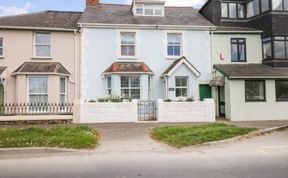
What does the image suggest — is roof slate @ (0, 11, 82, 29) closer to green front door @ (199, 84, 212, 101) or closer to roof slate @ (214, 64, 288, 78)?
green front door @ (199, 84, 212, 101)

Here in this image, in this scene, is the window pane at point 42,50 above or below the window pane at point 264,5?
below

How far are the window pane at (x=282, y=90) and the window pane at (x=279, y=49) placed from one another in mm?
2298

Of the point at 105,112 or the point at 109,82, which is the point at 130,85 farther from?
the point at 105,112

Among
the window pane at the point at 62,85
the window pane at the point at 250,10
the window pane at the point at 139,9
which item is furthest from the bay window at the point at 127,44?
the window pane at the point at 250,10

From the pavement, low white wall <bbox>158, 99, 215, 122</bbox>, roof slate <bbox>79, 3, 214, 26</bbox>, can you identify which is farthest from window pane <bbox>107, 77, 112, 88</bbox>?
the pavement

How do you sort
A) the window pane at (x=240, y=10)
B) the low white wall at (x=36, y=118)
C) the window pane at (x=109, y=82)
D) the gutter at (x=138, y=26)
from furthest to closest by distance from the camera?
the window pane at (x=240, y=10), the gutter at (x=138, y=26), the window pane at (x=109, y=82), the low white wall at (x=36, y=118)

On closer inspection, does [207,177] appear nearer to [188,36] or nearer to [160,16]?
[188,36]

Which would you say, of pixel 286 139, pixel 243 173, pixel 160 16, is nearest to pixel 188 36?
pixel 160 16

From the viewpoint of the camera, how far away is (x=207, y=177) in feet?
19.6

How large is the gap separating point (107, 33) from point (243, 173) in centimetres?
1494

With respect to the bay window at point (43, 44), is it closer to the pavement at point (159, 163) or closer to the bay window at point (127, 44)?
the bay window at point (127, 44)

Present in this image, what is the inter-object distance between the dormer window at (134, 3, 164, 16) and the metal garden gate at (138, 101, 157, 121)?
774cm

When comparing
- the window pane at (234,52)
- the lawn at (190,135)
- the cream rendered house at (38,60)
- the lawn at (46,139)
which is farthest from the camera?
the window pane at (234,52)

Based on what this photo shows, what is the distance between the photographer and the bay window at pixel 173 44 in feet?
64.6
